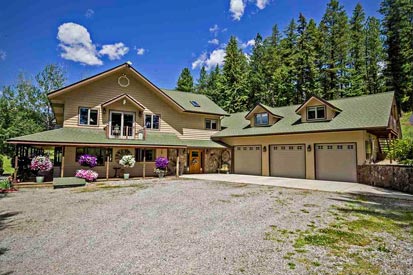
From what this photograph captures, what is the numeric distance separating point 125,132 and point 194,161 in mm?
6246

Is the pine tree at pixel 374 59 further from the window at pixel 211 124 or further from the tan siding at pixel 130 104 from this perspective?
the tan siding at pixel 130 104

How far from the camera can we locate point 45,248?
4734mm

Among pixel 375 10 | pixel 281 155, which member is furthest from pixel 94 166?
pixel 375 10

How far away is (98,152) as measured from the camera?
16.6 meters

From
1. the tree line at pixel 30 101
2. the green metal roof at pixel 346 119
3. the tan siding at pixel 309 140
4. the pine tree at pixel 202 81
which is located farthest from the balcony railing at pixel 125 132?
A: the pine tree at pixel 202 81

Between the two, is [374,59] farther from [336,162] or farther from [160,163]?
[160,163]

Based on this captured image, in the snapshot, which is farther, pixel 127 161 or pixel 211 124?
pixel 211 124

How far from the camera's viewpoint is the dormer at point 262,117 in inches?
763

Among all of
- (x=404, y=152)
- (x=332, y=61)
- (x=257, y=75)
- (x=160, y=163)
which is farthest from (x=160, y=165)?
(x=332, y=61)

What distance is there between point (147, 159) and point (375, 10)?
121ft

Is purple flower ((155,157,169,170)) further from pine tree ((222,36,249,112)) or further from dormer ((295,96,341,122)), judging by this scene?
pine tree ((222,36,249,112))

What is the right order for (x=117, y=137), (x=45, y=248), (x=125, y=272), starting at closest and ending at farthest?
(x=125, y=272)
(x=45, y=248)
(x=117, y=137)

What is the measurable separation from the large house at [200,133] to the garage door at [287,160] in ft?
0.22

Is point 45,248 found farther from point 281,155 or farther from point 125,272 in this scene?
point 281,155
